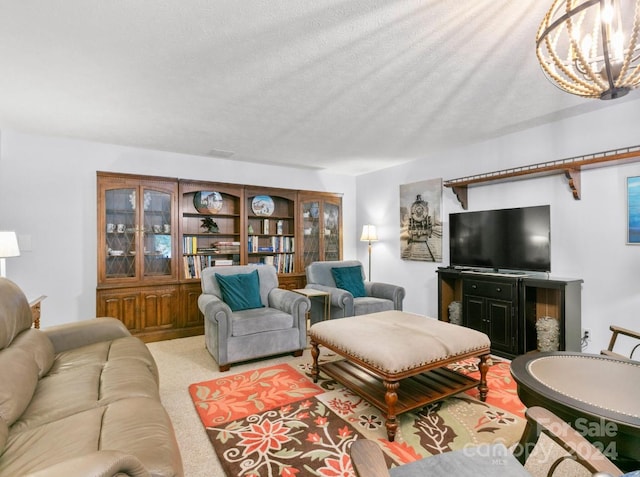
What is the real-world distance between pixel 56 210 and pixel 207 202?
1.66 m

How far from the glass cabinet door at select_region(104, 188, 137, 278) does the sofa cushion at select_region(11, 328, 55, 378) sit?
1.96 metres

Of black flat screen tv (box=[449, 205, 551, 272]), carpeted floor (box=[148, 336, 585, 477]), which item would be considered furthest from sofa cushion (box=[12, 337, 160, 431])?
black flat screen tv (box=[449, 205, 551, 272])

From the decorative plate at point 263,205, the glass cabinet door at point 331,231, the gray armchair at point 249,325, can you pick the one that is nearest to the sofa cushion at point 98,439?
the gray armchair at point 249,325

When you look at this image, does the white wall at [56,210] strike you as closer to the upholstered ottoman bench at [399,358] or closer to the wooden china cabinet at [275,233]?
the wooden china cabinet at [275,233]

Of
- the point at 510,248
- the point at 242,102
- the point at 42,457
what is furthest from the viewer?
the point at 510,248

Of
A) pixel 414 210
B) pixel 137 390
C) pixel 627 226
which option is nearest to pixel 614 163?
pixel 627 226

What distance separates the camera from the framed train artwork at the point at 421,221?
4504 millimetres

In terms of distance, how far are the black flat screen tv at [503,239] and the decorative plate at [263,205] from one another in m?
2.60

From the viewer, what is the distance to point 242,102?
2830 mm

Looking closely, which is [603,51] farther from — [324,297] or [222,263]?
[222,263]

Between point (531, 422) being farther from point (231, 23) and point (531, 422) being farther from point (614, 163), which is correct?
point (614, 163)

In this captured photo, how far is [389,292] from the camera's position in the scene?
4.23m

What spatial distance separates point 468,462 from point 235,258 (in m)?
4.06

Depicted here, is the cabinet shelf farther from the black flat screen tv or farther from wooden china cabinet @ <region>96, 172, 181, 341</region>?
the black flat screen tv
